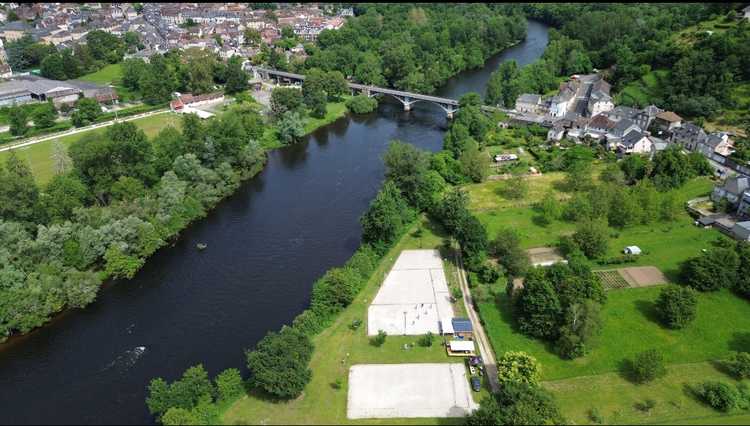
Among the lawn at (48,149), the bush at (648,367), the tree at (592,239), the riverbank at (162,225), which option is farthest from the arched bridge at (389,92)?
the bush at (648,367)

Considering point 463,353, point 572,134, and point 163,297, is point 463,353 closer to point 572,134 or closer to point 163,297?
point 163,297

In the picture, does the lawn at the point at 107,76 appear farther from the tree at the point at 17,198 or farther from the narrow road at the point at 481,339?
the narrow road at the point at 481,339

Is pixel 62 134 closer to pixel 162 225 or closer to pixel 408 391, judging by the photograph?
pixel 162 225

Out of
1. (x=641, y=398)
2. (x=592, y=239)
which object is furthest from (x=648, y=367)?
(x=592, y=239)

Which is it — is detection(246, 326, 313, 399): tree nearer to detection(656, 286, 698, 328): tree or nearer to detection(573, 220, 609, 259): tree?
detection(656, 286, 698, 328): tree

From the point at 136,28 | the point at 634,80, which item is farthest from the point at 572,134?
the point at 136,28

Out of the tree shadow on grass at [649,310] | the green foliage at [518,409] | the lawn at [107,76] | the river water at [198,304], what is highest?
the lawn at [107,76]
